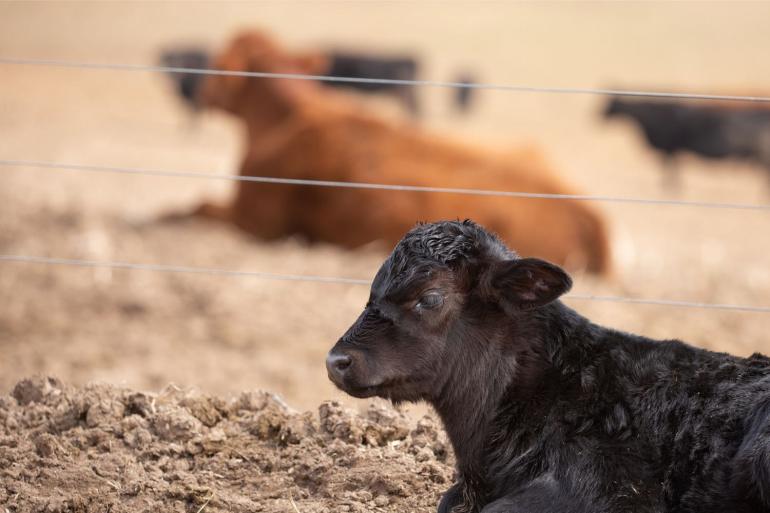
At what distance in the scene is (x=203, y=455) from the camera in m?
4.79

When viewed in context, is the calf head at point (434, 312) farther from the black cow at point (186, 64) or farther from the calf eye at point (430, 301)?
the black cow at point (186, 64)

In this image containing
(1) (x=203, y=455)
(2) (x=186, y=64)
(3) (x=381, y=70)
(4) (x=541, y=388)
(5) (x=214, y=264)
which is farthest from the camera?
(2) (x=186, y=64)

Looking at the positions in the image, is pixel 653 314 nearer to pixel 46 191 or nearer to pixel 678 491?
pixel 678 491

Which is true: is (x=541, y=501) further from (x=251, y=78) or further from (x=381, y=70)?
(x=381, y=70)

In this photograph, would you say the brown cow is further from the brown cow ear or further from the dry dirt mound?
the dry dirt mound

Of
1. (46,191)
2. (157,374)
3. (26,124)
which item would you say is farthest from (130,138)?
(157,374)

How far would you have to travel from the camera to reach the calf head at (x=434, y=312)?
154 inches

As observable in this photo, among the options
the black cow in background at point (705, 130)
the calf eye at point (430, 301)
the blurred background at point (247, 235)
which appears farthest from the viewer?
the black cow in background at point (705, 130)

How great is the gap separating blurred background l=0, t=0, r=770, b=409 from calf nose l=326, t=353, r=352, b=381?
323 cm

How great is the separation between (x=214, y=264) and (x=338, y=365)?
6798 mm

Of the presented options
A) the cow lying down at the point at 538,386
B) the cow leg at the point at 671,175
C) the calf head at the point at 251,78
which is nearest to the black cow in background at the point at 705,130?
the cow leg at the point at 671,175

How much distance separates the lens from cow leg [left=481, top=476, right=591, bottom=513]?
372 cm

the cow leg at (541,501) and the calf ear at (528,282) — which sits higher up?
the calf ear at (528,282)

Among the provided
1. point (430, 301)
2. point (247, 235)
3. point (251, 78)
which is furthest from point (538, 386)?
point (251, 78)
